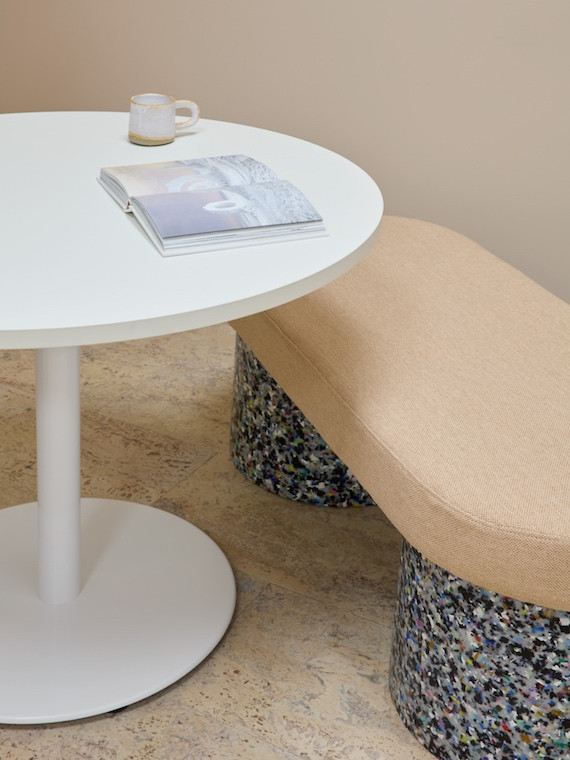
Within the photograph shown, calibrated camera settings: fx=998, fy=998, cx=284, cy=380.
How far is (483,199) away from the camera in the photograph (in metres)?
2.48

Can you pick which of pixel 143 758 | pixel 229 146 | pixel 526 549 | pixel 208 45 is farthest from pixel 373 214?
pixel 208 45

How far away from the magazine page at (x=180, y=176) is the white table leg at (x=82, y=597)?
266 mm

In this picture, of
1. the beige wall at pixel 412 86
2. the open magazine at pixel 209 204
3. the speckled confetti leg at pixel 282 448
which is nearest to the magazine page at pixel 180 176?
the open magazine at pixel 209 204

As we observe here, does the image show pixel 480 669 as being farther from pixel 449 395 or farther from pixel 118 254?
pixel 118 254

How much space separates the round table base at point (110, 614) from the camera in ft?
4.85

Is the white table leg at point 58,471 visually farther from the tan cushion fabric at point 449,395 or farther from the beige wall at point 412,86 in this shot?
the beige wall at point 412,86

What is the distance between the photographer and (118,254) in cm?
123

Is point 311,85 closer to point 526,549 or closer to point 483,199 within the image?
point 483,199

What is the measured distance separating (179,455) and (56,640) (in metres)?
0.64

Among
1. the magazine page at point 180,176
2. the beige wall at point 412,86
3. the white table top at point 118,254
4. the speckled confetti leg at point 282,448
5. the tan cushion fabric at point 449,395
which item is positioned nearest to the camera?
the white table top at point 118,254

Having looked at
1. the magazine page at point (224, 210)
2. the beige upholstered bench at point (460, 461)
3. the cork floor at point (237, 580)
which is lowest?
the cork floor at point (237, 580)

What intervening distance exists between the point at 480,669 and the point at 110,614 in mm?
624

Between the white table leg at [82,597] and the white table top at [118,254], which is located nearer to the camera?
the white table top at [118,254]

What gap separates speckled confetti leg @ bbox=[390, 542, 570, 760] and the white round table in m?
0.35
